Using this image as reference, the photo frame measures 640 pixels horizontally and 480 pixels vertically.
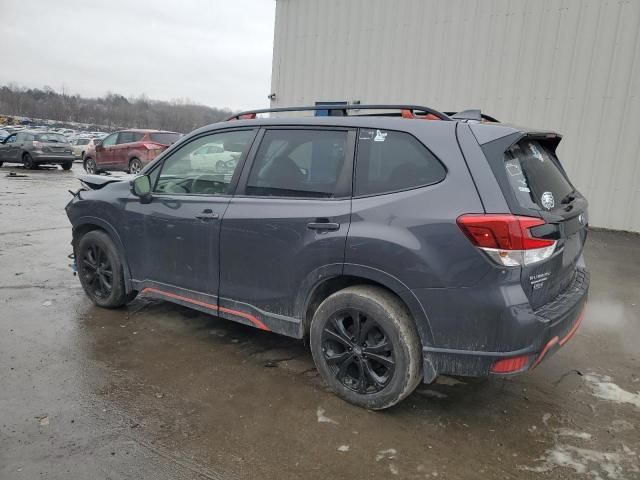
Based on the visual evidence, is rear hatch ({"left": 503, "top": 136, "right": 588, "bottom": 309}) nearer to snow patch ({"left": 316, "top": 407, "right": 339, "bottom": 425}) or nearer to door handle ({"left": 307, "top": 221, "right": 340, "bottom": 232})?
door handle ({"left": 307, "top": 221, "right": 340, "bottom": 232})

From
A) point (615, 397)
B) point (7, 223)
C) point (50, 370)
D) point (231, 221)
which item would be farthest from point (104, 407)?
point (7, 223)

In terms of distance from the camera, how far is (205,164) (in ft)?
13.1

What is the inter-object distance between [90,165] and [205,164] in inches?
699

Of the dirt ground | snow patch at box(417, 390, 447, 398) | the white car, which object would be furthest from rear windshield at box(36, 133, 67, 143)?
snow patch at box(417, 390, 447, 398)

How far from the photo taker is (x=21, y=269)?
5.89m

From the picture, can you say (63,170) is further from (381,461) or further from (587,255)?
(381,461)

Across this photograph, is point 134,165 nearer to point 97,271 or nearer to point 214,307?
point 97,271

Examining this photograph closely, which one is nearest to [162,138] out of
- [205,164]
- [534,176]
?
[205,164]

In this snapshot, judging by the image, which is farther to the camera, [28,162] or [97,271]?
[28,162]

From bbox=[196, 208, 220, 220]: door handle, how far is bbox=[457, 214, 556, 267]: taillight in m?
1.83

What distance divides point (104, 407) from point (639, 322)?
4.76 metres

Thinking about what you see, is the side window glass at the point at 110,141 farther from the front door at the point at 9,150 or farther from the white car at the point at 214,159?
the white car at the point at 214,159

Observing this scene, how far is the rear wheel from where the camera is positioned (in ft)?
62.6

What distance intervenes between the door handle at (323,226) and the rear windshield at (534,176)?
3.34ft
